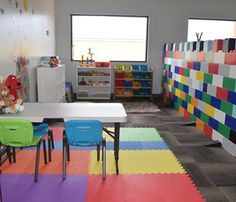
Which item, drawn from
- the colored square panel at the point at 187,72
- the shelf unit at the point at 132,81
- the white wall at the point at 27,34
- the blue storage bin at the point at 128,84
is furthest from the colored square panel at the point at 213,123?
the blue storage bin at the point at 128,84

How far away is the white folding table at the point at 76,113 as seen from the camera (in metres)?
2.69

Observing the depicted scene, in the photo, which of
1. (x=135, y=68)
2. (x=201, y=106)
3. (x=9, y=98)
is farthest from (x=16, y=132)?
(x=135, y=68)

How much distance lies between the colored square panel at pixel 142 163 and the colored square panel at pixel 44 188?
336 millimetres

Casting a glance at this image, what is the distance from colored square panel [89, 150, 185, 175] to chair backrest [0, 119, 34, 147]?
87cm

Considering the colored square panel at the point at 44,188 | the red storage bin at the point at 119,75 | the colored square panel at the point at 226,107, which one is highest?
the red storage bin at the point at 119,75

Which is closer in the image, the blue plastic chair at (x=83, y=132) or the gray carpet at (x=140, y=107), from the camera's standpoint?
the blue plastic chair at (x=83, y=132)

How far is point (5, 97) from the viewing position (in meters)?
2.87

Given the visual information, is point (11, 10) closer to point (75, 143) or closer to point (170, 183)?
point (75, 143)

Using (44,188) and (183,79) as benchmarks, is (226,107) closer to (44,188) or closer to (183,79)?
(183,79)

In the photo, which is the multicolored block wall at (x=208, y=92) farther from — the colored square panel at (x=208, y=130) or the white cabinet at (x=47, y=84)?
the white cabinet at (x=47, y=84)

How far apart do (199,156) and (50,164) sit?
1.97 m

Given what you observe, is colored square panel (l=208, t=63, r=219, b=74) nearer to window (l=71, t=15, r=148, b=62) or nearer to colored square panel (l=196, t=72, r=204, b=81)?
colored square panel (l=196, t=72, r=204, b=81)

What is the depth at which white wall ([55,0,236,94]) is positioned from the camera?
7.27 m

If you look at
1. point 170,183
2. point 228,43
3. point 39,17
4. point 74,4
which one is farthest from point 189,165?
point 74,4
